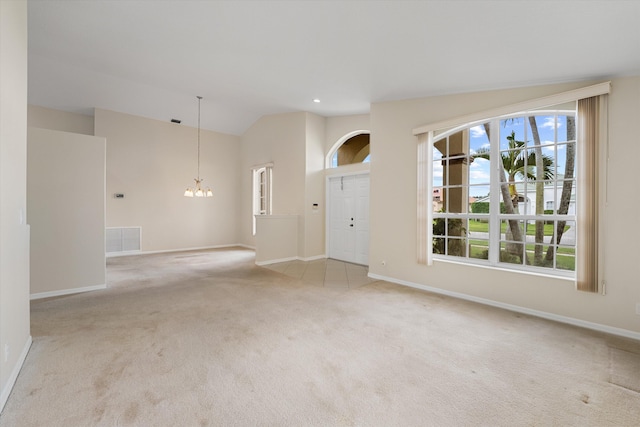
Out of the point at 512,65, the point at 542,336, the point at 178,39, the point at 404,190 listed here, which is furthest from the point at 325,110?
the point at 542,336

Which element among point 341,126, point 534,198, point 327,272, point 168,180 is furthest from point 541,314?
point 168,180

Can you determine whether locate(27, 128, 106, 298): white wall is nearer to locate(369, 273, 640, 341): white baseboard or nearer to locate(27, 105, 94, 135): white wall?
locate(27, 105, 94, 135): white wall

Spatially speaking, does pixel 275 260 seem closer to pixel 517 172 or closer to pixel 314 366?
pixel 314 366

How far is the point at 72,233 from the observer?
4105 mm

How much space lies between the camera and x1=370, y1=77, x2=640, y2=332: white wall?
288 centimetres

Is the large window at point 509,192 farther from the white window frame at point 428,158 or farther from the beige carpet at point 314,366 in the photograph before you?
the beige carpet at point 314,366

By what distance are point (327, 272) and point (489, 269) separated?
279 centimetres

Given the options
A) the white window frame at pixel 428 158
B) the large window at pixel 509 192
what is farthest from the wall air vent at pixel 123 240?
the large window at pixel 509 192

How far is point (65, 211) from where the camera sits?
4.04 meters

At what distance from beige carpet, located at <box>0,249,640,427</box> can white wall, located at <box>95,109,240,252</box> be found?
12.9 ft

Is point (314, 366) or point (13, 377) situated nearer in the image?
point (13, 377)

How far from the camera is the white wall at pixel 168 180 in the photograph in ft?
23.3

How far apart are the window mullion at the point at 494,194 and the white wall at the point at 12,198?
4870mm

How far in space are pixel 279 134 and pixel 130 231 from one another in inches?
179
